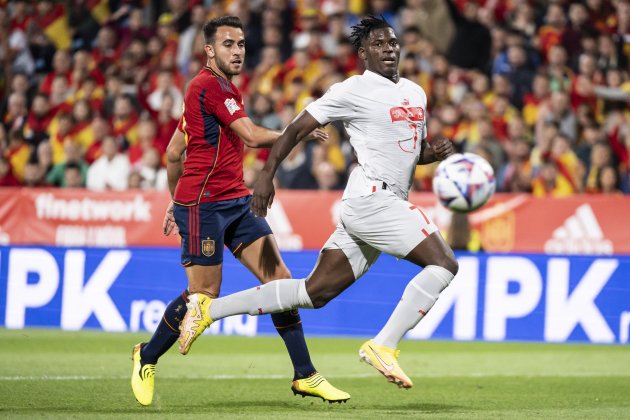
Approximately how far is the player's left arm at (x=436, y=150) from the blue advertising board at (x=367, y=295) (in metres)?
5.21

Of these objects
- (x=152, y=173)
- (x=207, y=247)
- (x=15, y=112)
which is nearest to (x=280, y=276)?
(x=207, y=247)

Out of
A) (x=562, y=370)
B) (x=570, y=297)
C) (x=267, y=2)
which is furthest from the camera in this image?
(x=267, y=2)

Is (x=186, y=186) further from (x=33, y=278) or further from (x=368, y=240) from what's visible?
(x=33, y=278)

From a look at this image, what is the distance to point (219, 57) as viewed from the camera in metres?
7.66

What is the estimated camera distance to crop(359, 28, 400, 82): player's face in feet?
24.0

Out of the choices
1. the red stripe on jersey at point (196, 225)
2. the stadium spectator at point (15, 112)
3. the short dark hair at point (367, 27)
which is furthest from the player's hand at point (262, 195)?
the stadium spectator at point (15, 112)

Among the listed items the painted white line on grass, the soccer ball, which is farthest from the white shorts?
the soccer ball

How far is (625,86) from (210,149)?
9.70 meters

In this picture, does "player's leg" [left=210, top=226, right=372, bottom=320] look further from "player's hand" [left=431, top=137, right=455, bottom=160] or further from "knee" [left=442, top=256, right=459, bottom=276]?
"player's hand" [left=431, top=137, right=455, bottom=160]

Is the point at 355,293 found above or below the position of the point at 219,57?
below

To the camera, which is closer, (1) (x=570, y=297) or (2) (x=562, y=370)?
(2) (x=562, y=370)

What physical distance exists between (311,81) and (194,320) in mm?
10238

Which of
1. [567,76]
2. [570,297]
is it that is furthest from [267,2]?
[570,297]

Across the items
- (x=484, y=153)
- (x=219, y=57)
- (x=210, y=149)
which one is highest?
(x=219, y=57)
